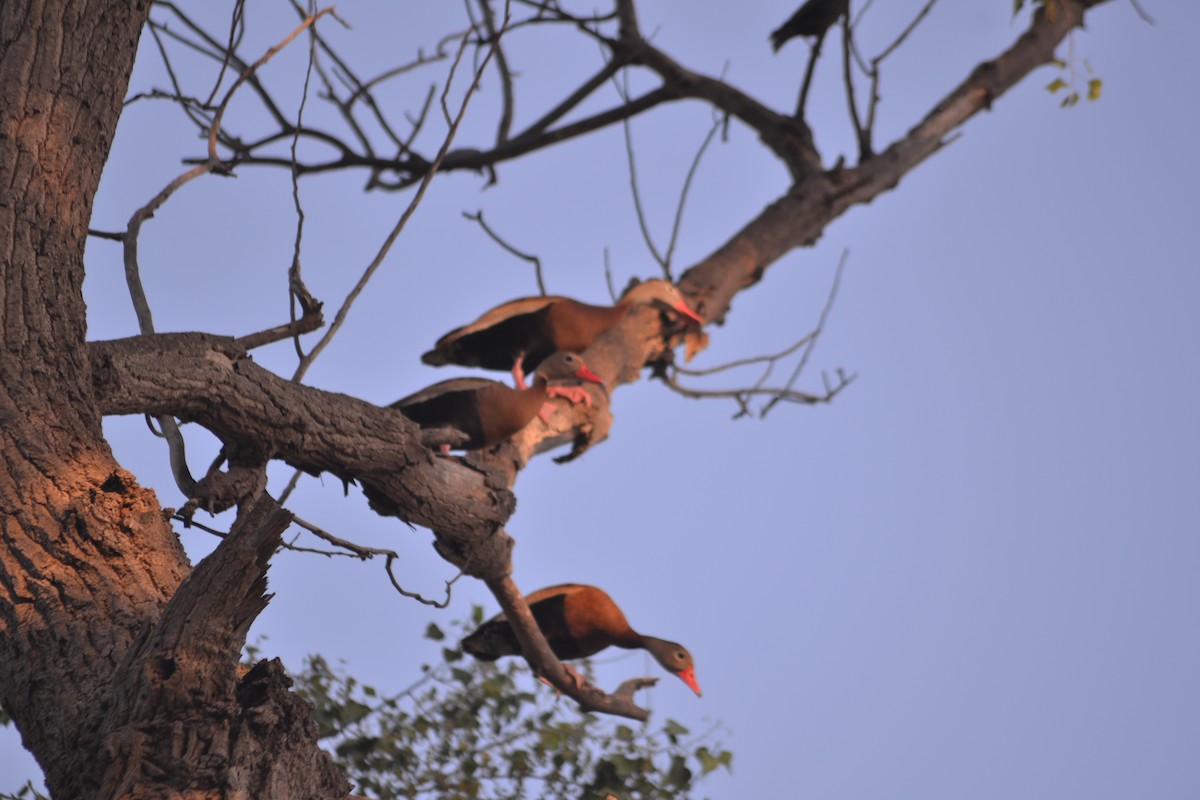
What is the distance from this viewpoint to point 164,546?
6.06 ft

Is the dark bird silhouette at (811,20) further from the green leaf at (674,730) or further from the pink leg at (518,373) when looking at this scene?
the green leaf at (674,730)

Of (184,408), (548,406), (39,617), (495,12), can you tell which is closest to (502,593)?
(548,406)

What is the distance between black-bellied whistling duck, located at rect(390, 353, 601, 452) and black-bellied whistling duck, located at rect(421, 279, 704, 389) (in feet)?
1.47

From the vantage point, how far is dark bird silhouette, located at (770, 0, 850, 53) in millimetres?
5012

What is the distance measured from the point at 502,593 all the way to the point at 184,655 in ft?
5.47

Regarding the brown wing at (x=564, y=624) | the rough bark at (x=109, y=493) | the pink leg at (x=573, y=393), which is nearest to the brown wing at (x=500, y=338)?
the pink leg at (x=573, y=393)

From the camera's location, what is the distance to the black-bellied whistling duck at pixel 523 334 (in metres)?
3.83

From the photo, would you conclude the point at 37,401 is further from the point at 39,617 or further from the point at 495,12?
the point at 495,12

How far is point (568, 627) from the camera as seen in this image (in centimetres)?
366

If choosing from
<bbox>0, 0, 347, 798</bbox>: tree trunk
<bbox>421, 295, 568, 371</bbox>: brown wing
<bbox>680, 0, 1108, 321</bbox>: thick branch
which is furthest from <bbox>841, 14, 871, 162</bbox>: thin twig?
<bbox>0, 0, 347, 798</bbox>: tree trunk

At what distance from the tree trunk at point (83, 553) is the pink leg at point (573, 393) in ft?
5.92

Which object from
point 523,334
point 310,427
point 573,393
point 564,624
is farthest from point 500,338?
point 310,427

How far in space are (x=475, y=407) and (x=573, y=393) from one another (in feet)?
1.72

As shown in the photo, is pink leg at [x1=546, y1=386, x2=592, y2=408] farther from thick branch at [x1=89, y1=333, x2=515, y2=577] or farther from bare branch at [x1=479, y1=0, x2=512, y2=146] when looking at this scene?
bare branch at [x1=479, y1=0, x2=512, y2=146]
